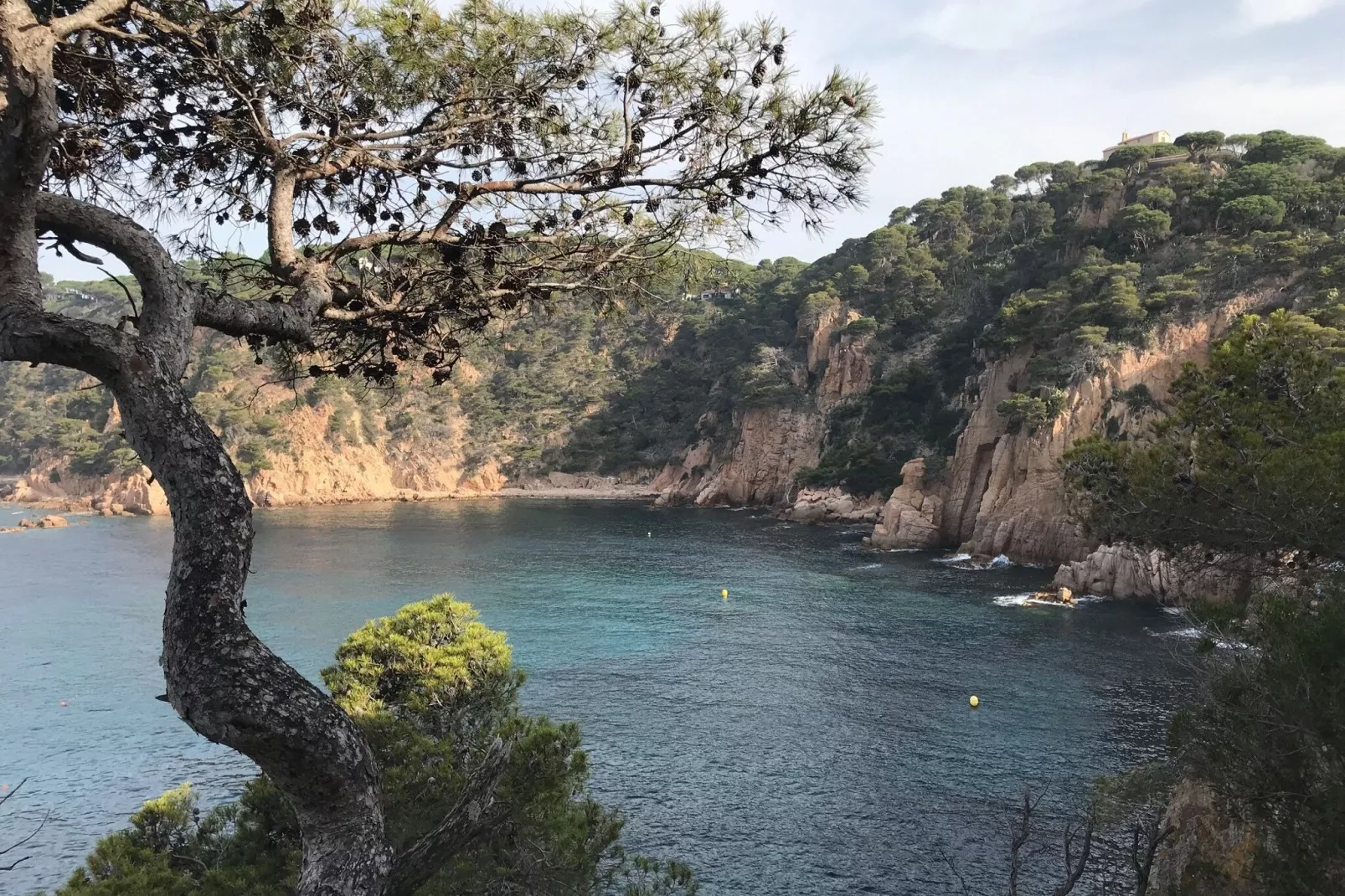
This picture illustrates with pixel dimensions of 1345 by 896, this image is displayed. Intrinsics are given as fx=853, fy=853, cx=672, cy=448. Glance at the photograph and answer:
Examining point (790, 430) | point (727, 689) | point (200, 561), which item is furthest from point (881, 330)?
point (200, 561)

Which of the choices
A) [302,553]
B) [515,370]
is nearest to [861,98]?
[302,553]

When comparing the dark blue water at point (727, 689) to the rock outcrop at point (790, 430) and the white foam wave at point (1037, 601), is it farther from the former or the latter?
the rock outcrop at point (790, 430)

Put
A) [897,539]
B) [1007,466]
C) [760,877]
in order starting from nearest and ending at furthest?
[760,877], [1007,466], [897,539]

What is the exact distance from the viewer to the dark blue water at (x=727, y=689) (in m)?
17.0

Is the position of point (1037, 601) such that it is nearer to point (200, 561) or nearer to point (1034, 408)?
point (1034, 408)

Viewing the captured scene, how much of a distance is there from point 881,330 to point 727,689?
44.8m

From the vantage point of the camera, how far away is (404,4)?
5.01m

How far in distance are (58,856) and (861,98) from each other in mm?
19905

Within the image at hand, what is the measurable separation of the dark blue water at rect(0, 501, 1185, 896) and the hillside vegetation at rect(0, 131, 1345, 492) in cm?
949

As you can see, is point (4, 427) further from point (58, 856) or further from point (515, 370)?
point (58, 856)

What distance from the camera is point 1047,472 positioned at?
41.2 meters

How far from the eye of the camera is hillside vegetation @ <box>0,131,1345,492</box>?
41.7 meters

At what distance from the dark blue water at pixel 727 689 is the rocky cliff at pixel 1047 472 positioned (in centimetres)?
196

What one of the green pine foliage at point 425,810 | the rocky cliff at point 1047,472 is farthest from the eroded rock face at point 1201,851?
the rocky cliff at point 1047,472
